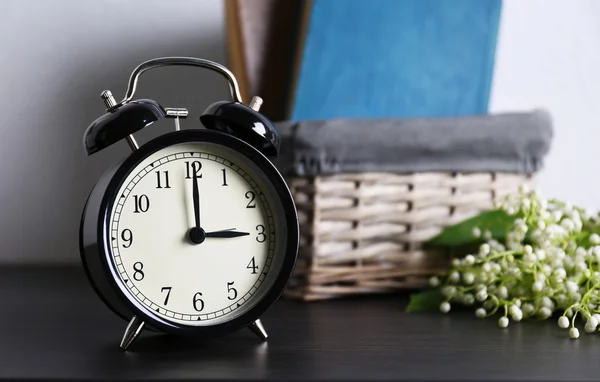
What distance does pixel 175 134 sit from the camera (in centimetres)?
77

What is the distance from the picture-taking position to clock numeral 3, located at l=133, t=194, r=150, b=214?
780 millimetres

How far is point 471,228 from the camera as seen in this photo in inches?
43.9

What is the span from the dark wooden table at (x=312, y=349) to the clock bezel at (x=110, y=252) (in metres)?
0.03

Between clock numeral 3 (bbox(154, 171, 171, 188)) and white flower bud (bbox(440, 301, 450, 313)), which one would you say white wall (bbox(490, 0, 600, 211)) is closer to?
white flower bud (bbox(440, 301, 450, 313))

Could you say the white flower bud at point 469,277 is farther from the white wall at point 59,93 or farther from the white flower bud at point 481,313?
the white wall at point 59,93

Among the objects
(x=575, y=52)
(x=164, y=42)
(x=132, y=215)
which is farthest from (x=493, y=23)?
(x=132, y=215)

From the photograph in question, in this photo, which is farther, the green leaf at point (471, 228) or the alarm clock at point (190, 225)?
the green leaf at point (471, 228)

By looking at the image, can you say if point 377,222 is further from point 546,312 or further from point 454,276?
point 546,312

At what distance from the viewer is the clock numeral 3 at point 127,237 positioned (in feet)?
2.54

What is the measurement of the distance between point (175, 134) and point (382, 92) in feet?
1.71

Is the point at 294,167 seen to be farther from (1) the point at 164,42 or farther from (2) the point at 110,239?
(1) the point at 164,42

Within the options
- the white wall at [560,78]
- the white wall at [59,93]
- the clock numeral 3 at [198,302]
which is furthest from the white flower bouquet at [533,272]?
the white wall at [59,93]

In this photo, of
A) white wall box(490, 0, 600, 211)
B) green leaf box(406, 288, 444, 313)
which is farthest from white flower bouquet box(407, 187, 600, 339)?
white wall box(490, 0, 600, 211)

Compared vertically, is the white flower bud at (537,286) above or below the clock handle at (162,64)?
below
